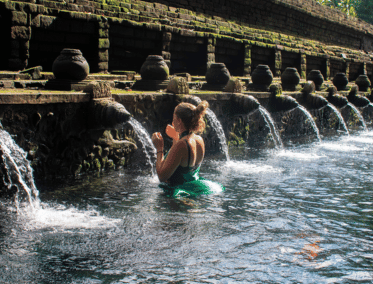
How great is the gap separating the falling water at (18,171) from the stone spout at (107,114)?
1.10 m

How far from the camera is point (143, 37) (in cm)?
982

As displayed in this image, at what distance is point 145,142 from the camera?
645 centimetres

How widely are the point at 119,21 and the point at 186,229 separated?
6679 millimetres

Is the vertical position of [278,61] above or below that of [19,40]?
above

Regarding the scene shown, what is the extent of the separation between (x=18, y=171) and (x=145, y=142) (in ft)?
7.74

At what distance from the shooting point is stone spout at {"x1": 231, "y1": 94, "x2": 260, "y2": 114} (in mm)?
8223

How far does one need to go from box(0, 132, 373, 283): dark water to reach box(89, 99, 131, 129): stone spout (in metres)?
0.78

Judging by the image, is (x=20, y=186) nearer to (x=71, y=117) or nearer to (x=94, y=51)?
(x=71, y=117)

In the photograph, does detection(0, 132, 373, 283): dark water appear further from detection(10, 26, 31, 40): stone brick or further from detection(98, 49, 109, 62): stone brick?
detection(98, 49, 109, 62): stone brick

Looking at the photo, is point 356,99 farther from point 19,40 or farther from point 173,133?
point 173,133

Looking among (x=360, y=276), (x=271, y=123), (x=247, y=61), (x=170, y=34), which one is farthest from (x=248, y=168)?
(x=247, y=61)

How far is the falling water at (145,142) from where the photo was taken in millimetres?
6137

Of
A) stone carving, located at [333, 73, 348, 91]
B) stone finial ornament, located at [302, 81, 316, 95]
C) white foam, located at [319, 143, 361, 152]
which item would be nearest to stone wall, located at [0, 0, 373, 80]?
stone carving, located at [333, 73, 348, 91]

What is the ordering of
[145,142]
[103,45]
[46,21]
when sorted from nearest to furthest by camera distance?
[145,142] < [46,21] < [103,45]
